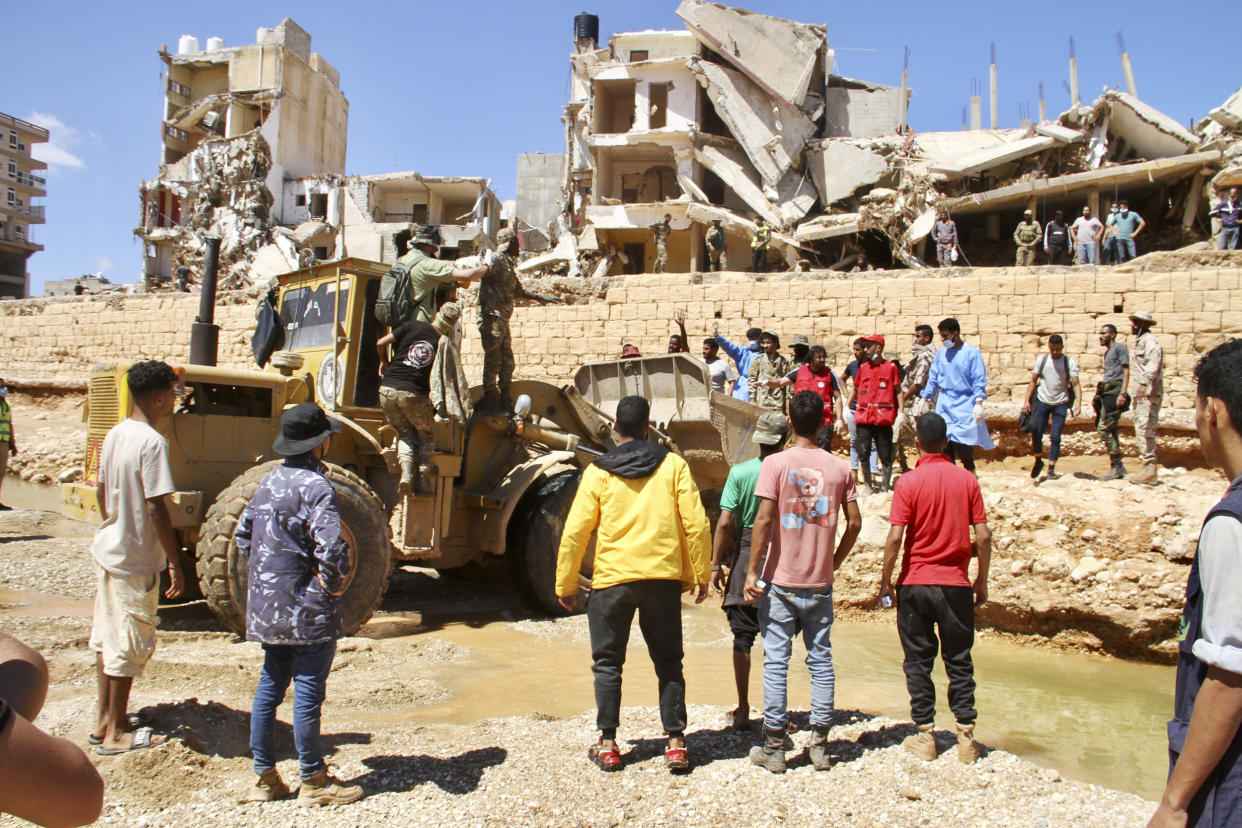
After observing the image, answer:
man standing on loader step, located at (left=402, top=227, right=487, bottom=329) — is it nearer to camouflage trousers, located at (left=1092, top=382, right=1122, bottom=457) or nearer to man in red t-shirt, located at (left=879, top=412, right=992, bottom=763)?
man in red t-shirt, located at (left=879, top=412, right=992, bottom=763)

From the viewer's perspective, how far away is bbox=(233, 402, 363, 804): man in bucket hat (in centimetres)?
322

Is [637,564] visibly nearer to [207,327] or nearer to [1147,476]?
[207,327]

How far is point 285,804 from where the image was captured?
10.5ft

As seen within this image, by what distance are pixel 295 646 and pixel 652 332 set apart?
12.5m

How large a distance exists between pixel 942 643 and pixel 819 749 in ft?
2.76

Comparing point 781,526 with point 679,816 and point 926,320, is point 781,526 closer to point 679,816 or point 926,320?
point 679,816

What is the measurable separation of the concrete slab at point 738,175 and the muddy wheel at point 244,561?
21141 millimetres

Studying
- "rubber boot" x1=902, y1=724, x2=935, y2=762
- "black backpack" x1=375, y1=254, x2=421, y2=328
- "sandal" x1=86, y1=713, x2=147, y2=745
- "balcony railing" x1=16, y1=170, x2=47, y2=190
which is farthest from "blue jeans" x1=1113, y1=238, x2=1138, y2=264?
"balcony railing" x1=16, y1=170, x2=47, y2=190

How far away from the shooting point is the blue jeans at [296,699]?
3.21 metres

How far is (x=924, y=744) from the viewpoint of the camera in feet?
12.8

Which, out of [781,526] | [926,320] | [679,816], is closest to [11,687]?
[679,816]

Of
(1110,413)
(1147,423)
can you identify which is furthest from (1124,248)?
(1110,413)

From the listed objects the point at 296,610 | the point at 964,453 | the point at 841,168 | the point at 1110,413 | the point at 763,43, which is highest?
the point at 763,43

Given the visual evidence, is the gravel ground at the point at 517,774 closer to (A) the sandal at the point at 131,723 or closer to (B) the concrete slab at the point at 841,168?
(A) the sandal at the point at 131,723
